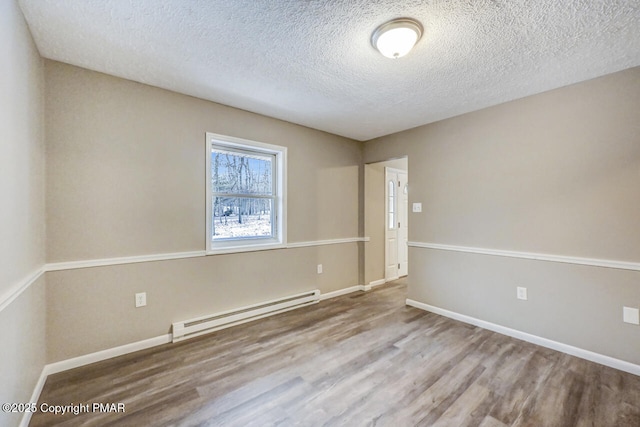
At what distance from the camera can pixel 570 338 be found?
241 centimetres

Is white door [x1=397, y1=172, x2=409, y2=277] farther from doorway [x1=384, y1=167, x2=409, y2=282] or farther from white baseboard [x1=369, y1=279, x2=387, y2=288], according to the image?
white baseboard [x1=369, y1=279, x2=387, y2=288]

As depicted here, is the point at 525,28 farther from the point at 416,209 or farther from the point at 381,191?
the point at 381,191

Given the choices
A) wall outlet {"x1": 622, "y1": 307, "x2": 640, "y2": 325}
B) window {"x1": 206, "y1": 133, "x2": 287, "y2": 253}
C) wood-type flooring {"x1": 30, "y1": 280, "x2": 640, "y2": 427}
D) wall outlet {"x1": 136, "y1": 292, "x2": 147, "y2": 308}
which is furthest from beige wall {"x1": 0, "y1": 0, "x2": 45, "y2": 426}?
wall outlet {"x1": 622, "y1": 307, "x2": 640, "y2": 325}

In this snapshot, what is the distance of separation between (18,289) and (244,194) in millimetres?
2022

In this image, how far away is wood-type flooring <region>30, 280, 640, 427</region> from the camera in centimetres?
164

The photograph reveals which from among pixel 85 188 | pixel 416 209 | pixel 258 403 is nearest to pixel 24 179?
pixel 85 188

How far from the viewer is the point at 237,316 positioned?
297cm

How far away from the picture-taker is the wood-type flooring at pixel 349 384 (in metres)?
1.64

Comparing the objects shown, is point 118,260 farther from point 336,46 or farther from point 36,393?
point 336,46

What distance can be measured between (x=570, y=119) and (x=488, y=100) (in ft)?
2.35

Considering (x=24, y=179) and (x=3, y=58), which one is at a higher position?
(x=3, y=58)

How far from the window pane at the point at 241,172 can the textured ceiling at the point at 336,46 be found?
67 centimetres

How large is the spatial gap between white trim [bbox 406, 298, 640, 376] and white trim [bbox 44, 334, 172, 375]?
3127 millimetres

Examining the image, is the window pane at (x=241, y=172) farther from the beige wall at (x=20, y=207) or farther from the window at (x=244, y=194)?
the beige wall at (x=20, y=207)
